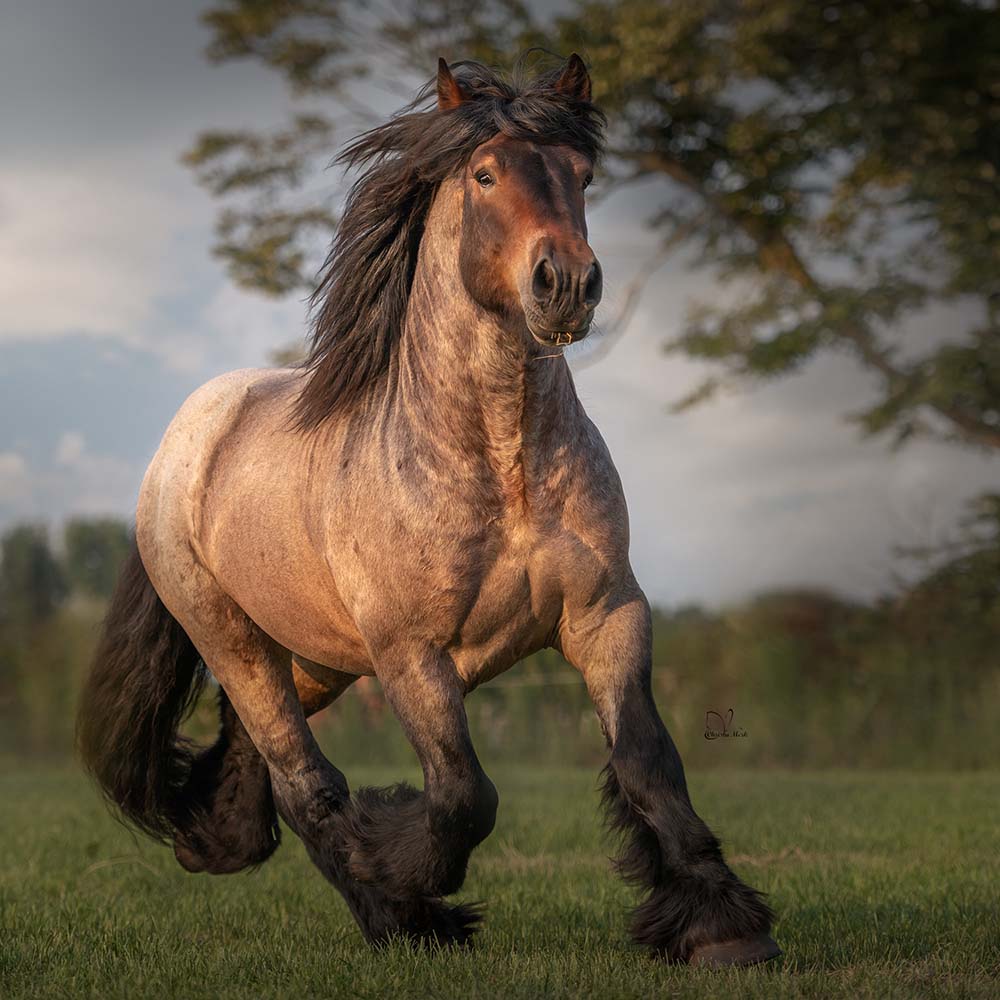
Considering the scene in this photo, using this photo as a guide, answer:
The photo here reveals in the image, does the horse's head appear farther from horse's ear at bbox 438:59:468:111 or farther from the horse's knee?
the horse's knee

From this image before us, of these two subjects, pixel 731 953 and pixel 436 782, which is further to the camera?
pixel 436 782

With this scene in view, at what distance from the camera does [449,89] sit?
405 centimetres

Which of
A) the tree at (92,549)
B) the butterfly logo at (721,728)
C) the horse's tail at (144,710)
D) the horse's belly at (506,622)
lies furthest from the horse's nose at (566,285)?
the tree at (92,549)

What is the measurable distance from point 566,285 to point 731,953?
6.04 feet

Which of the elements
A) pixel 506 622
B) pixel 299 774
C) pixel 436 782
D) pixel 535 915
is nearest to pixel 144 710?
pixel 299 774

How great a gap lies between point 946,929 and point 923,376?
12.5 m

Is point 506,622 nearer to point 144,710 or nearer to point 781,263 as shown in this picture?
point 144,710

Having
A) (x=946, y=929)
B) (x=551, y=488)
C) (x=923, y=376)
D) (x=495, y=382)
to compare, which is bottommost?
(x=946, y=929)

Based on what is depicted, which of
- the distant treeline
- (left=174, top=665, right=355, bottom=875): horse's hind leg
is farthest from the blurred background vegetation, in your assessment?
(left=174, top=665, right=355, bottom=875): horse's hind leg

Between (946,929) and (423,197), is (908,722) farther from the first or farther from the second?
(423,197)

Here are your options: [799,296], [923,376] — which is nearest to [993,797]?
[923,376]

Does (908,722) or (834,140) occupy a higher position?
(834,140)

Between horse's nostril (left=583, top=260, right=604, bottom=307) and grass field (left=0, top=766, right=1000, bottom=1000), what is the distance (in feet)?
5.28

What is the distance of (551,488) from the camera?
3875 millimetres
